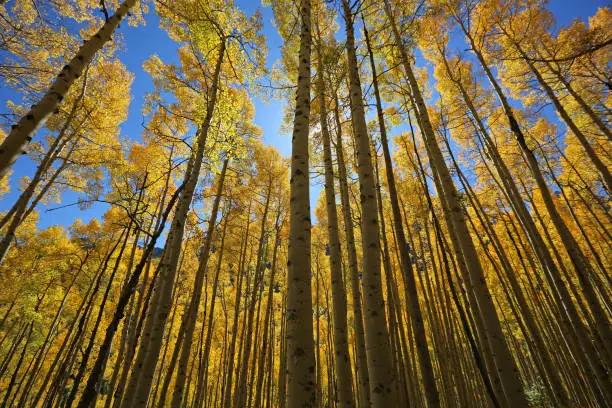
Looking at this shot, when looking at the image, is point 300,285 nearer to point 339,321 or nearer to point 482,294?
point 339,321

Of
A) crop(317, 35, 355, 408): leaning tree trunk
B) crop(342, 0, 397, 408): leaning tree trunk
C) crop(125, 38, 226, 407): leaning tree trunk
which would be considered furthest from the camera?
crop(317, 35, 355, 408): leaning tree trunk

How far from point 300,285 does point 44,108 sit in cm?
418

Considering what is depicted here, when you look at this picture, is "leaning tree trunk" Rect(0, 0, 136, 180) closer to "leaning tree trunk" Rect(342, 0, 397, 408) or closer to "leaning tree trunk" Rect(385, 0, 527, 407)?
"leaning tree trunk" Rect(342, 0, 397, 408)

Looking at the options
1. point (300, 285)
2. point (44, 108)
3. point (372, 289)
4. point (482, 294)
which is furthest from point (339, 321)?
point (44, 108)

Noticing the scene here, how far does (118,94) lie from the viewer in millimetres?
9945

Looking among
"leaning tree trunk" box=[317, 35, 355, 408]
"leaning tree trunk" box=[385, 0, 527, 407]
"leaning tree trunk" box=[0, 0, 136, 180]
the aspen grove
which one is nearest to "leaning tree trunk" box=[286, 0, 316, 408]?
the aspen grove

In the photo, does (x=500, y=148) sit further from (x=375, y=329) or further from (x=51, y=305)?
(x=51, y=305)

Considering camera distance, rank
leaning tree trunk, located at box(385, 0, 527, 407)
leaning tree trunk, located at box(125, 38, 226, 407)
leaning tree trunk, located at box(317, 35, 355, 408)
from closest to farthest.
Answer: leaning tree trunk, located at box(385, 0, 527, 407) → leaning tree trunk, located at box(125, 38, 226, 407) → leaning tree trunk, located at box(317, 35, 355, 408)

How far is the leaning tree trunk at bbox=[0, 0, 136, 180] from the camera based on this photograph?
3.02 meters

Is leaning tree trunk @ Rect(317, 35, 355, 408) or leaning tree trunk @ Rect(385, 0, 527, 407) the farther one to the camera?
leaning tree trunk @ Rect(317, 35, 355, 408)

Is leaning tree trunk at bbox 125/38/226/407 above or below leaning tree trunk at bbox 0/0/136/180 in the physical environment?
below

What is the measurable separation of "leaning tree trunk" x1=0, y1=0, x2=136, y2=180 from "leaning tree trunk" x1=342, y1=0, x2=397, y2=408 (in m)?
4.32

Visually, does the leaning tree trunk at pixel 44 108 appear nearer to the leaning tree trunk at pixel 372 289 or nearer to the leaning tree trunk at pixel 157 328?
the leaning tree trunk at pixel 157 328

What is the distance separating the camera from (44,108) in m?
3.46
